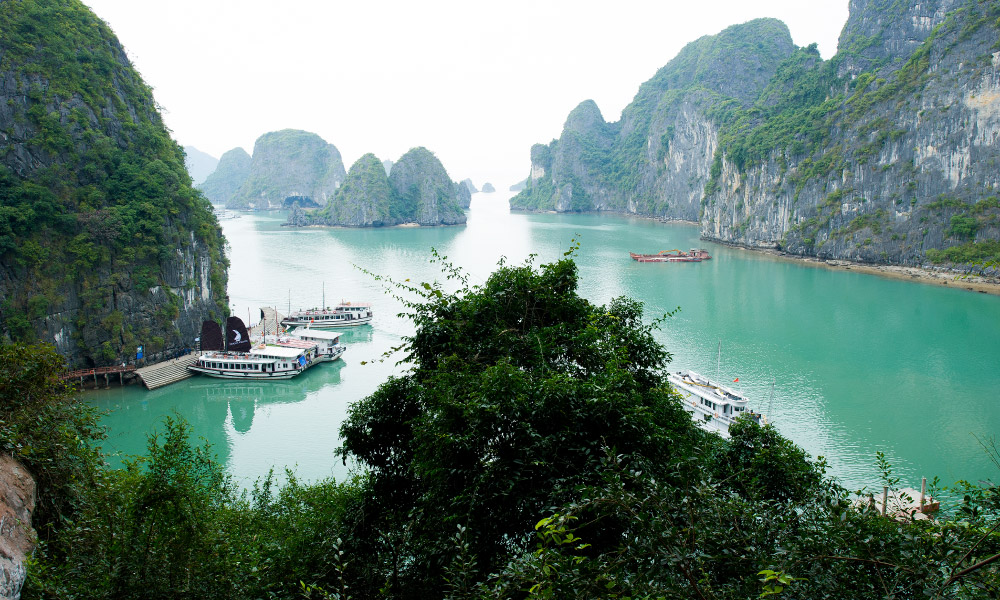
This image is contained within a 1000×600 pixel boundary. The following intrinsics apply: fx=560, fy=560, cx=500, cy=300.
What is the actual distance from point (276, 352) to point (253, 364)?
0.95 metres

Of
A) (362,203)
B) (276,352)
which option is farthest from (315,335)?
(362,203)

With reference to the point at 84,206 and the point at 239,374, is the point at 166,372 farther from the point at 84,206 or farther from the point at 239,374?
the point at 84,206

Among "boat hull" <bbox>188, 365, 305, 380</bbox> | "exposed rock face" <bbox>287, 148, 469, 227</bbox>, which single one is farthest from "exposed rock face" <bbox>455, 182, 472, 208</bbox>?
"boat hull" <bbox>188, 365, 305, 380</bbox>

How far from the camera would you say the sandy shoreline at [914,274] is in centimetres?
3512

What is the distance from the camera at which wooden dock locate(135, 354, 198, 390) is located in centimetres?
1988

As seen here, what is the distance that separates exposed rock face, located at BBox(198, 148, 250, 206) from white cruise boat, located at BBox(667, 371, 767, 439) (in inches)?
5436

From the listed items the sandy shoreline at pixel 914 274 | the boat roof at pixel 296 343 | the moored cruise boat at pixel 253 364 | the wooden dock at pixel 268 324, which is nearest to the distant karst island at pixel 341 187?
the sandy shoreline at pixel 914 274

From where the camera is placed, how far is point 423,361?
301 inches

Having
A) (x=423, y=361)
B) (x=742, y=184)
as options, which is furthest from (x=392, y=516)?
(x=742, y=184)

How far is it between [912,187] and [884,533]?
2062 inches

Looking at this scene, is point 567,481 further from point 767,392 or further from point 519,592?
point 767,392

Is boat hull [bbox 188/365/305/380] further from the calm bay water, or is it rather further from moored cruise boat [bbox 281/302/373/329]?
moored cruise boat [bbox 281/302/373/329]

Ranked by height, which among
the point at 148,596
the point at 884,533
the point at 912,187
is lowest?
the point at 148,596

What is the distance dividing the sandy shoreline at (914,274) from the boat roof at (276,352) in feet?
107
